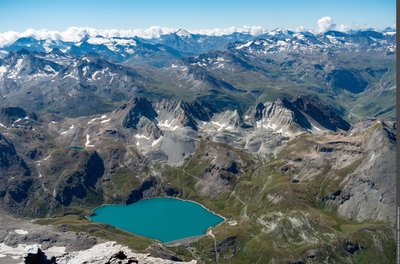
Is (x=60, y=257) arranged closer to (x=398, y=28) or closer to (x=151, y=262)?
(x=151, y=262)

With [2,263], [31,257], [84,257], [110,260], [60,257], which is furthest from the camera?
[2,263]

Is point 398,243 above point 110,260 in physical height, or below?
above

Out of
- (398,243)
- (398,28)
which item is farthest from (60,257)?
(398,28)

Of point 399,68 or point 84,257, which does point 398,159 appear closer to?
point 399,68

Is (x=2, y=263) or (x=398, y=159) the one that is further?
(x=2, y=263)

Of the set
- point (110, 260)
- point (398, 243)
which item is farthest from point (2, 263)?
point (398, 243)

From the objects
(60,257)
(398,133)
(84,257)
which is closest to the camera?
(398,133)

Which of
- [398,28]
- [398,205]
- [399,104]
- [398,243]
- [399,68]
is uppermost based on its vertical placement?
[398,28]

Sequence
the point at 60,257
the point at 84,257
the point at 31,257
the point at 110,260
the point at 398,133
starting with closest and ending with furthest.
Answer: the point at 398,133 < the point at 110,260 < the point at 31,257 < the point at 84,257 < the point at 60,257

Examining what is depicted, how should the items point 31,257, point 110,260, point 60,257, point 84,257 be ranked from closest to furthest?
point 110,260, point 31,257, point 84,257, point 60,257
